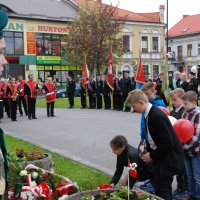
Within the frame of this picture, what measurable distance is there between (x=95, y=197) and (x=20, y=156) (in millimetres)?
2223

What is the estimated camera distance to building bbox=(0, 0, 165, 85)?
42.4 metres

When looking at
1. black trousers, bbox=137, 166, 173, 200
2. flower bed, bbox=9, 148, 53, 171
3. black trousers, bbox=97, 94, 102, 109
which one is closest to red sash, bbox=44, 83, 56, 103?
black trousers, bbox=97, 94, 102, 109

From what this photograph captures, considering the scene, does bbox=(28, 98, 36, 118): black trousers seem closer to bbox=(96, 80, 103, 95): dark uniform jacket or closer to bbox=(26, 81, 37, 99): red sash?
bbox=(26, 81, 37, 99): red sash

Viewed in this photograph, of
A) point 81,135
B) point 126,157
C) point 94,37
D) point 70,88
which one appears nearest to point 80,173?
point 126,157

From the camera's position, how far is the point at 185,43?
59531mm

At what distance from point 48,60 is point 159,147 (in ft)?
134

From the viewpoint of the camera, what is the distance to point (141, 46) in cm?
5150

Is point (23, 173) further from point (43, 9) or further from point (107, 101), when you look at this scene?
point (43, 9)

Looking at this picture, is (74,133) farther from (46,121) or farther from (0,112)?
(0,112)

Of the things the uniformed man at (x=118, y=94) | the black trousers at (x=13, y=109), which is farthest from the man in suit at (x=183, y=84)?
the black trousers at (x=13, y=109)

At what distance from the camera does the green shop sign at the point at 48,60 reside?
44275 millimetres

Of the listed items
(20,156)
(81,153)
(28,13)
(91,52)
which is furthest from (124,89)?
(28,13)

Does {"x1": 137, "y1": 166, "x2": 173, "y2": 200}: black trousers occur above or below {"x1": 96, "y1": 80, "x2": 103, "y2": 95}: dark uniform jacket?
below

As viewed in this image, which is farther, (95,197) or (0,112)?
(0,112)
